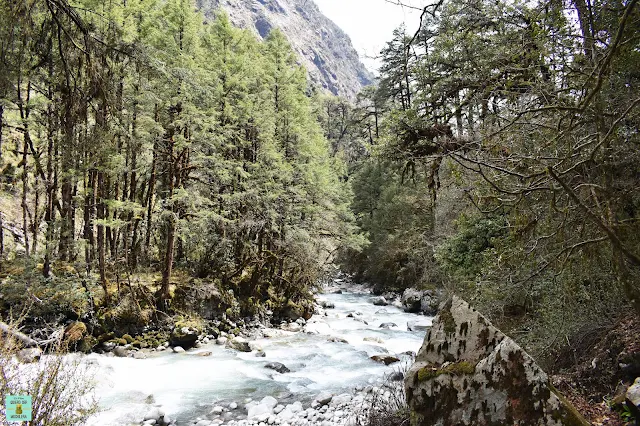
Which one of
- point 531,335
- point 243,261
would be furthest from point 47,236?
point 531,335

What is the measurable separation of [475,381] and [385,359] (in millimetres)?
7324

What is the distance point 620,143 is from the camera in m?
3.86

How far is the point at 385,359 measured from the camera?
10.6 m

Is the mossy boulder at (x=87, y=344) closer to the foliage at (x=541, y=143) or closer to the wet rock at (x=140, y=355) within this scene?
the wet rock at (x=140, y=355)

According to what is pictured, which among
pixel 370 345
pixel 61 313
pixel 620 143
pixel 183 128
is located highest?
pixel 183 128

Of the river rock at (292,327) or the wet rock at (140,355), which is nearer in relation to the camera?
the wet rock at (140,355)

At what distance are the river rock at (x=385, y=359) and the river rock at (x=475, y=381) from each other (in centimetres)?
634

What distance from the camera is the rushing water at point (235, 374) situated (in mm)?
7703

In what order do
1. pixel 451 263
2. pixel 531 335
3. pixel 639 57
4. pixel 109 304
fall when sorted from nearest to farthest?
1. pixel 639 57
2. pixel 531 335
3. pixel 451 263
4. pixel 109 304

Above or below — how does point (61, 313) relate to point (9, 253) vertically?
below

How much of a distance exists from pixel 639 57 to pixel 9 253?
15.6 metres

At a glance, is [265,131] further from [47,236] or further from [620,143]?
[620,143]

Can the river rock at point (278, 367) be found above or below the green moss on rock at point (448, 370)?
below

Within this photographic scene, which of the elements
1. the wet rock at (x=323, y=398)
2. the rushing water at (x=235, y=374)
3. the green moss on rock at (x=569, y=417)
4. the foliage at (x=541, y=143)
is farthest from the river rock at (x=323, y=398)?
the green moss on rock at (x=569, y=417)
